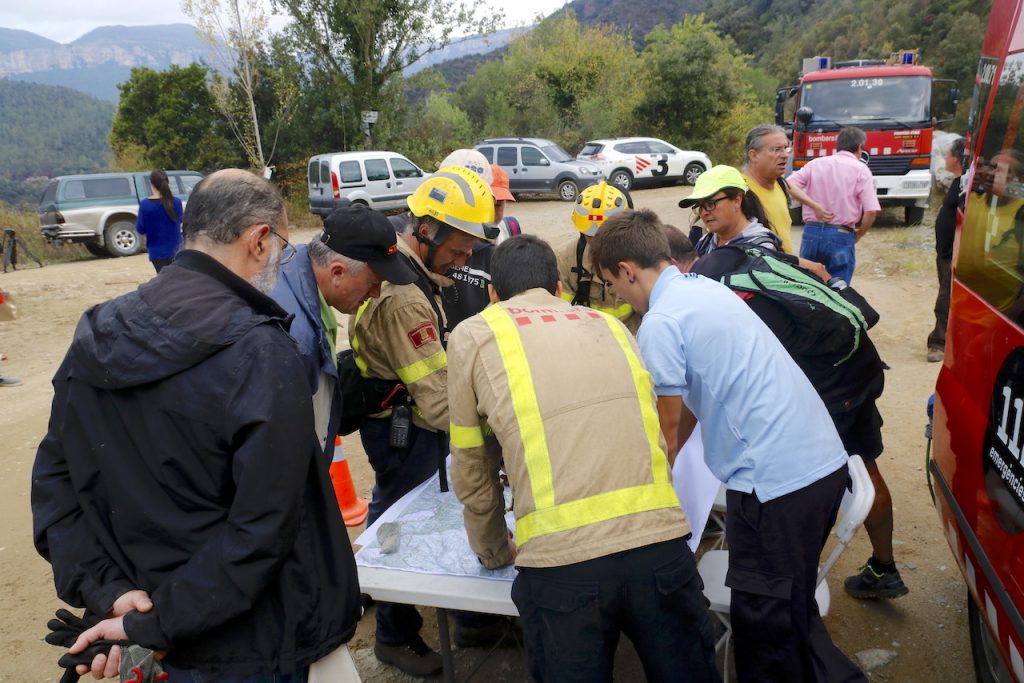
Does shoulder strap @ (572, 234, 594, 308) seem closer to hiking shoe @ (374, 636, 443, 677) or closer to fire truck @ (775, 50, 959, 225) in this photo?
hiking shoe @ (374, 636, 443, 677)

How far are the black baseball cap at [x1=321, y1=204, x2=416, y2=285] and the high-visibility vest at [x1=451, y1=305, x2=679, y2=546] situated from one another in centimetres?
59

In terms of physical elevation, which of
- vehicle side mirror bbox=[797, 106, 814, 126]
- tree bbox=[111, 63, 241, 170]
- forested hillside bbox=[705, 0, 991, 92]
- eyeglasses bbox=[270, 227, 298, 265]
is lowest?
eyeglasses bbox=[270, 227, 298, 265]

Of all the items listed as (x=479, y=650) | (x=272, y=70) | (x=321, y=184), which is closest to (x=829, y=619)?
(x=479, y=650)

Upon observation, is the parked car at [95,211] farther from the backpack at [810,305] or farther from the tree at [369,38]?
the backpack at [810,305]

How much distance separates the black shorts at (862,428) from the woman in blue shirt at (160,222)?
6.94 metres

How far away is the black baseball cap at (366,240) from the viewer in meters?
2.23

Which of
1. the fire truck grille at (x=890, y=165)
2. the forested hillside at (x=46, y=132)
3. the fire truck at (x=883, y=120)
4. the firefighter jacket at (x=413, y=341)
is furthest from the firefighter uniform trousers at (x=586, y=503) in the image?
the forested hillside at (x=46, y=132)

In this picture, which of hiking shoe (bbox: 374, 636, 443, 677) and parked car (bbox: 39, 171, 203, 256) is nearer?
hiking shoe (bbox: 374, 636, 443, 677)

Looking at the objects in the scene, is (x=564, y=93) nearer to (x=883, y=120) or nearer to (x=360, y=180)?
(x=360, y=180)

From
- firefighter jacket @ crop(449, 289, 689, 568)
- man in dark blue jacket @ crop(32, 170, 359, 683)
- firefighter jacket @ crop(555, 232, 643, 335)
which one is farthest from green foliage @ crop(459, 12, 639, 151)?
man in dark blue jacket @ crop(32, 170, 359, 683)

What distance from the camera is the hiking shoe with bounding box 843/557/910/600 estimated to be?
3.07m

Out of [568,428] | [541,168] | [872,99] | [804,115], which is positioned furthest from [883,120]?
[568,428]

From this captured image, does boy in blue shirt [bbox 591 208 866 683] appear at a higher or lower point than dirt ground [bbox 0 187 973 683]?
higher

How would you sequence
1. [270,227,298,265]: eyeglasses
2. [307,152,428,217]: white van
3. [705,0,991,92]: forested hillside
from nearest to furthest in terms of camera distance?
[270,227,298,265]: eyeglasses
[307,152,428,217]: white van
[705,0,991,92]: forested hillside
